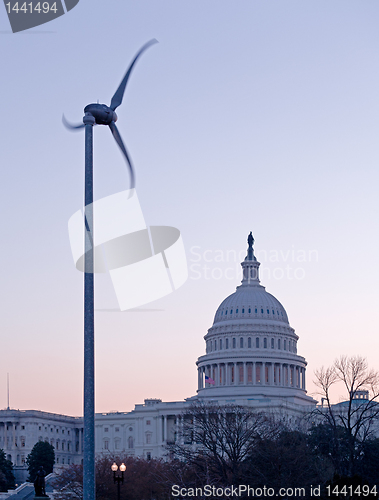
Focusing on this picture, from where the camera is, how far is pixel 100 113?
1272 inches

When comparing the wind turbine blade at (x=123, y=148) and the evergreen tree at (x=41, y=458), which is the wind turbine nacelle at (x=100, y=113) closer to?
the wind turbine blade at (x=123, y=148)

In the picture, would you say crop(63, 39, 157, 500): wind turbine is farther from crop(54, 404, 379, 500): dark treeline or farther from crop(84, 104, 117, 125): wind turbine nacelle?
crop(54, 404, 379, 500): dark treeline

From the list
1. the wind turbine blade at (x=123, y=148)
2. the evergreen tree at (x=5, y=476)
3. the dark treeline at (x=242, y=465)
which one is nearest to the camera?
the wind turbine blade at (x=123, y=148)

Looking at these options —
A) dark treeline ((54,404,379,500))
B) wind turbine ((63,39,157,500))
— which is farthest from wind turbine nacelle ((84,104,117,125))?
dark treeline ((54,404,379,500))

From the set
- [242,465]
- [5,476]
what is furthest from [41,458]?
[242,465]

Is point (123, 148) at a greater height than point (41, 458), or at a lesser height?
greater

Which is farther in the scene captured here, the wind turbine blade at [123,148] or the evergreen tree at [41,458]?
the evergreen tree at [41,458]

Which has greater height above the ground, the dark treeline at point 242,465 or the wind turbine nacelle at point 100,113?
the wind turbine nacelle at point 100,113

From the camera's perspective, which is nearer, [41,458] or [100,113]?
[100,113]

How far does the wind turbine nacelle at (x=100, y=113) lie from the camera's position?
32219 mm

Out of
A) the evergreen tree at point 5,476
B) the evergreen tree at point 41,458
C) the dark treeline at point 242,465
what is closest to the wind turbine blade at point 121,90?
the dark treeline at point 242,465

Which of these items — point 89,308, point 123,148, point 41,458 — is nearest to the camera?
point 89,308

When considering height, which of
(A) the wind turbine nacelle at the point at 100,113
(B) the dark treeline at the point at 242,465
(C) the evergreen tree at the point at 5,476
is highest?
(A) the wind turbine nacelle at the point at 100,113

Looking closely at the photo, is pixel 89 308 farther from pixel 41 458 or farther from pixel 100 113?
pixel 41 458
